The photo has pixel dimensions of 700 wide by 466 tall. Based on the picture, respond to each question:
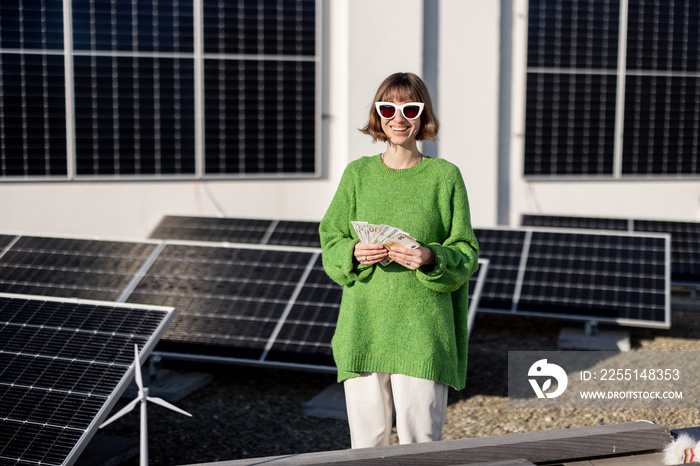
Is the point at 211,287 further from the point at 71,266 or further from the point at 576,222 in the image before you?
the point at 576,222

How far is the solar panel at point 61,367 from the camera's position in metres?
4.21

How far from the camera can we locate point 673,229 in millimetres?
10453

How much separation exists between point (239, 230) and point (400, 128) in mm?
6818

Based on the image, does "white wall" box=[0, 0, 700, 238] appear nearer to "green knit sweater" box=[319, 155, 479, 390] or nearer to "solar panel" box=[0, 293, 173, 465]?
"solar panel" box=[0, 293, 173, 465]

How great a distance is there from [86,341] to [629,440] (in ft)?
10.2

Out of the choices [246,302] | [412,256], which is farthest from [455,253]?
[246,302]

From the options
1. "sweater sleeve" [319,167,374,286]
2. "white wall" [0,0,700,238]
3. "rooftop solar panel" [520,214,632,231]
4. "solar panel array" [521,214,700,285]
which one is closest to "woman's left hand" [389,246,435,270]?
"sweater sleeve" [319,167,374,286]

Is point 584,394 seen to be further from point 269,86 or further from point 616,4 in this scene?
point 616,4

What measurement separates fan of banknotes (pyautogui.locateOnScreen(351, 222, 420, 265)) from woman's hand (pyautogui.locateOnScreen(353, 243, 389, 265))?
0.07 feet

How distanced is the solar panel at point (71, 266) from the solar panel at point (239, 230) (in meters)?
2.05

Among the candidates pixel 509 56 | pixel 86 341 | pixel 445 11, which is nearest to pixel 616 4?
pixel 509 56

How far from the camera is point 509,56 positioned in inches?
455

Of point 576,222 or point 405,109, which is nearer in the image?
point 405,109

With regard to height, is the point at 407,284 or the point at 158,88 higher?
the point at 158,88
